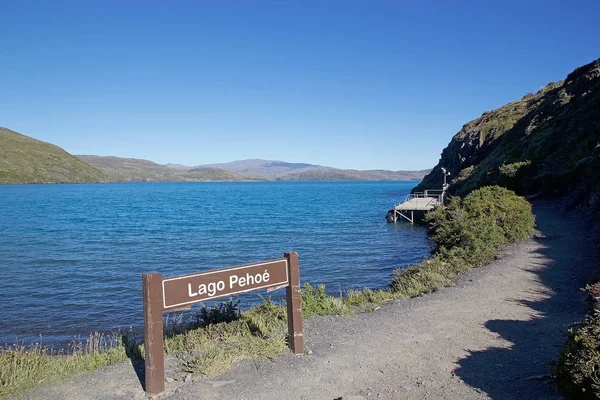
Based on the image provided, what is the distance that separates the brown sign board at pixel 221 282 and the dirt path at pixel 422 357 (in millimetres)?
1181

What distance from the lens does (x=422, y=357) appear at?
6.83 meters

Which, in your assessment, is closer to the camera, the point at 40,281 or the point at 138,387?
the point at 138,387

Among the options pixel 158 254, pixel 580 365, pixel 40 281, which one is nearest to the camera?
pixel 580 365

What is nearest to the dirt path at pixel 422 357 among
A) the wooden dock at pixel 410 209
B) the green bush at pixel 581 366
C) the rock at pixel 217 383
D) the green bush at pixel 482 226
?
the rock at pixel 217 383

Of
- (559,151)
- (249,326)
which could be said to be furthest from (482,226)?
(559,151)

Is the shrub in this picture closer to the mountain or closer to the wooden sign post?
→ the wooden sign post

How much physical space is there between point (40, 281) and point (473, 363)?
17.7 m

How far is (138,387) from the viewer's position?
5953 millimetres

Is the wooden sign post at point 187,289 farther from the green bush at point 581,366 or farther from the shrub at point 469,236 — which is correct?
the shrub at point 469,236

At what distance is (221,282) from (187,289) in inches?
19.9

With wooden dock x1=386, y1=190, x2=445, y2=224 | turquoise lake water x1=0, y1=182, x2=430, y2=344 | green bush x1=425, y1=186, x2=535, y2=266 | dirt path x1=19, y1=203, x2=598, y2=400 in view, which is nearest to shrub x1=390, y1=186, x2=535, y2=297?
green bush x1=425, y1=186, x2=535, y2=266

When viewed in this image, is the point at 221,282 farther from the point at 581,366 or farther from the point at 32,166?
the point at 32,166

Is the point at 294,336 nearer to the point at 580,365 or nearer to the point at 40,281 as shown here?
the point at 580,365

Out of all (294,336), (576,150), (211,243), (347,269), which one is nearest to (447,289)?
(294,336)
